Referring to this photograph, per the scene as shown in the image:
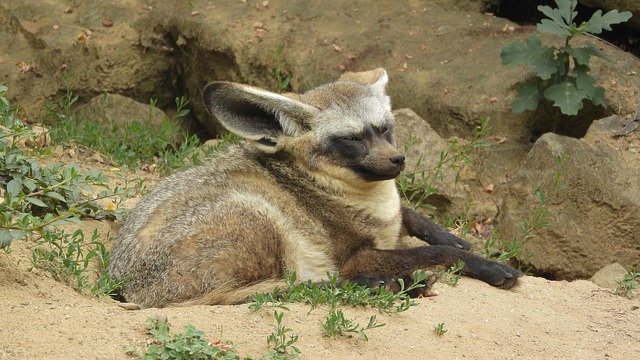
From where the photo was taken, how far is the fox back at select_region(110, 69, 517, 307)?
6.37 meters

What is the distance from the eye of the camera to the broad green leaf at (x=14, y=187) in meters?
6.07

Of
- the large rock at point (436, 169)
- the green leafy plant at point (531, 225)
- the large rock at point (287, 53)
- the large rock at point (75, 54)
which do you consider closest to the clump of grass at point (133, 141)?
the large rock at point (75, 54)

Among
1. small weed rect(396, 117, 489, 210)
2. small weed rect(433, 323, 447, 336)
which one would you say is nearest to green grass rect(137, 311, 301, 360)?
small weed rect(433, 323, 447, 336)

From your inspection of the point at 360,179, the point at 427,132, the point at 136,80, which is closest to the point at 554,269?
the point at 427,132

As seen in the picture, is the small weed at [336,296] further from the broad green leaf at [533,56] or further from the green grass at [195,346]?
the broad green leaf at [533,56]

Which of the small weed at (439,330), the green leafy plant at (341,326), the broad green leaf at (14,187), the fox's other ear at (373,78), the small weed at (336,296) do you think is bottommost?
the small weed at (439,330)

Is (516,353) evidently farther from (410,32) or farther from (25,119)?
(25,119)

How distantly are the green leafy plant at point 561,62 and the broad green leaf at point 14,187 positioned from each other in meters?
4.91

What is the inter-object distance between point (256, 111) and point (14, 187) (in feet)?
5.86

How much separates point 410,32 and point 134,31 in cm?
320

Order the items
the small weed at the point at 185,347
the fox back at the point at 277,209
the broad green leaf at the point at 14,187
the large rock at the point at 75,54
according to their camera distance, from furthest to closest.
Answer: the large rock at the point at 75,54, the fox back at the point at 277,209, the broad green leaf at the point at 14,187, the small weed at the point at 185,347

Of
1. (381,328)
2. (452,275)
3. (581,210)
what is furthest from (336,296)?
(581,210)

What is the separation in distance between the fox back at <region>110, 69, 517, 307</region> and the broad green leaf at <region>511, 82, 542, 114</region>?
95.9 inches

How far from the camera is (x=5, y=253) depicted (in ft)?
19.5
